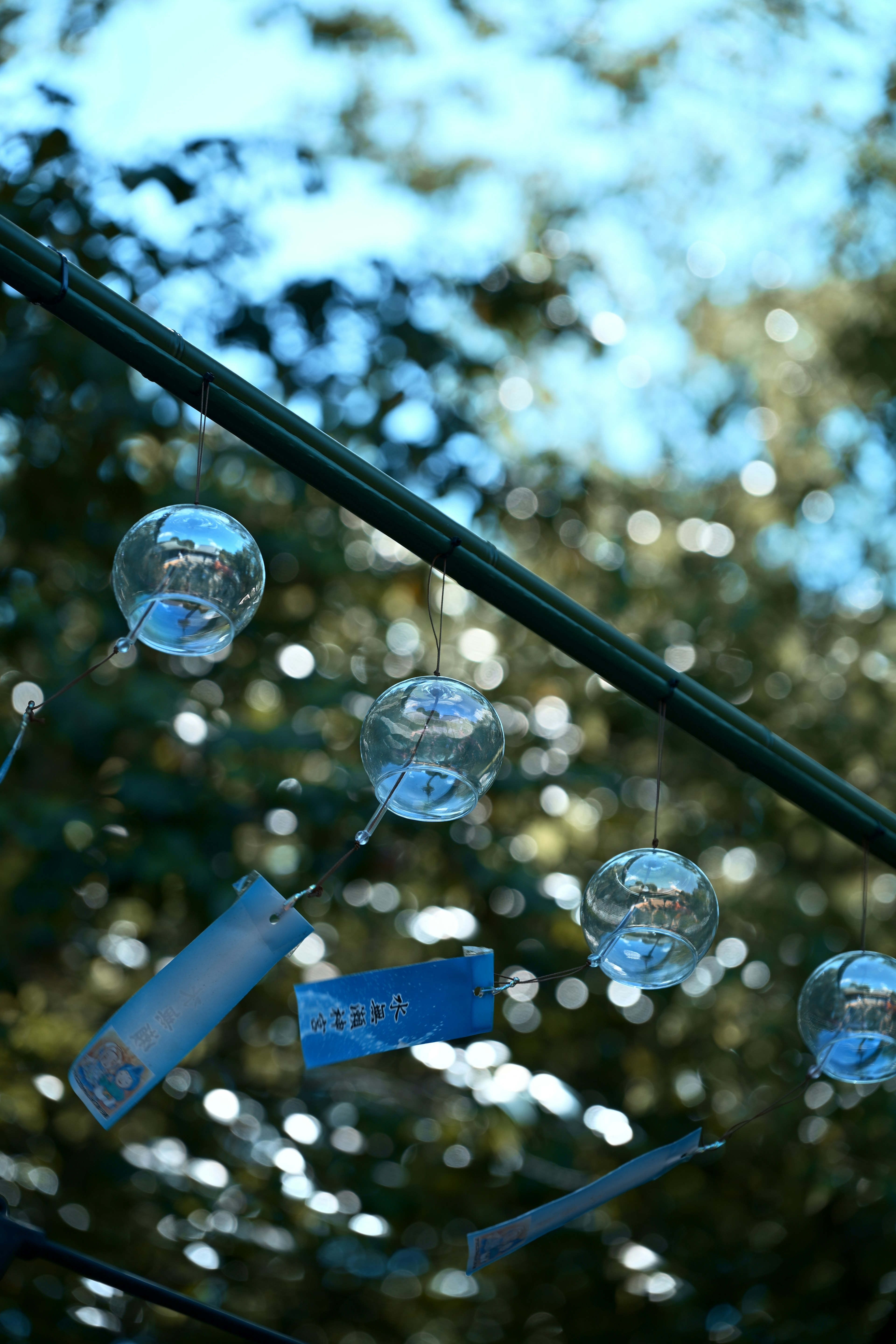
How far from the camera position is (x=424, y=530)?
1.41 m

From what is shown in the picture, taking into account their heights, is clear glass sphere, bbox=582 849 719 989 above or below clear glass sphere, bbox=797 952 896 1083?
above

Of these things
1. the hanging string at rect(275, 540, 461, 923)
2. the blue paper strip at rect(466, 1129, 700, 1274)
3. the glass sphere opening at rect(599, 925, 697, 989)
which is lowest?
the blue paper strip at rect(466, 1129, 700, 1274)

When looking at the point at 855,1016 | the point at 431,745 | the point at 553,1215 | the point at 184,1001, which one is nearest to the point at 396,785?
the point at 431,745

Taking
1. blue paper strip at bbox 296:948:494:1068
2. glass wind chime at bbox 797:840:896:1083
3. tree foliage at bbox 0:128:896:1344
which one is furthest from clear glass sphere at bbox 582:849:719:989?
tree foliage at bbox 0:128:896:1344

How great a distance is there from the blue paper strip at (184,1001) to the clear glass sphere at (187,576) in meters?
0.30

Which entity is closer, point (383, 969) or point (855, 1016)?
point (383, 969)

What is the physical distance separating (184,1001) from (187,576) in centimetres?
47

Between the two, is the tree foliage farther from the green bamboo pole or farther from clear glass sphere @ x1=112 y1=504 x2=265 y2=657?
the green bamboo pole

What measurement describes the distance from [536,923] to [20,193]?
236 centimetres

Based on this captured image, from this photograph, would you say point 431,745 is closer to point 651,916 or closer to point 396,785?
point 396,785

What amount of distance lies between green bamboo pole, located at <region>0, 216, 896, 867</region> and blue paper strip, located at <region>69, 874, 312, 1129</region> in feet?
1.45

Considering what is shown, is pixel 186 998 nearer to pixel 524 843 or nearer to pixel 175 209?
pixel 175 209

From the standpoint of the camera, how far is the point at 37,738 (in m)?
3.08

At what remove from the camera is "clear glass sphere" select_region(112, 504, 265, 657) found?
1.39 meters
